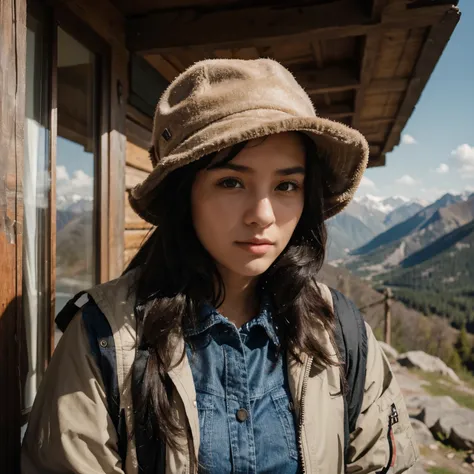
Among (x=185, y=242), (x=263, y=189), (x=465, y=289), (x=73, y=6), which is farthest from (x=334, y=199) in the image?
(x=465, y=289)

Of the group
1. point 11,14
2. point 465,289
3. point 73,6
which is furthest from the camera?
point 465,289

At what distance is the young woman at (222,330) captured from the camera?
1129 millimetres

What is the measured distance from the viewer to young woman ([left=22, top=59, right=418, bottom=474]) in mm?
1129

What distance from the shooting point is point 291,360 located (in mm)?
1338

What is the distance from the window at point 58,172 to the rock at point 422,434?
192 inches

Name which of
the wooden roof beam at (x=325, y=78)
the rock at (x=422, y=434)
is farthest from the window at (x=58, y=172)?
the rock at (x=422, y=434)

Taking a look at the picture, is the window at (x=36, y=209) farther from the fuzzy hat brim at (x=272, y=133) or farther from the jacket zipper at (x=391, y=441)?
the jacket zipper at (x=391, y=441)

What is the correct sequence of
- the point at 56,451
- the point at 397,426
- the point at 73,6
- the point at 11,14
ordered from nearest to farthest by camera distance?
the point at 56,451, the point at 11,14, the point at 397,426, the point at 73,6

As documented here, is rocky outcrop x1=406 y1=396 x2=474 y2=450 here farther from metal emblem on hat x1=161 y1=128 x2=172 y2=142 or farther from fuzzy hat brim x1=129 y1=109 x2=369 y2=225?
metal emblem on hat x1=161 y1=128 x2=172 y2=142

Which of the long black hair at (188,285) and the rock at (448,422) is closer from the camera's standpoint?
the long black hair at (188,285)

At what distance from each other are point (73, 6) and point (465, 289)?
394 ft

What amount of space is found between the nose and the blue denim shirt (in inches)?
12.2

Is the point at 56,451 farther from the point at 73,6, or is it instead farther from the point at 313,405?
the point at 73,6

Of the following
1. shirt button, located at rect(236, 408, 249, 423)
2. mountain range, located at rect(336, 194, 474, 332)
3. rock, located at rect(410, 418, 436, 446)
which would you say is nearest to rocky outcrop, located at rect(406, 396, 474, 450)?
rock, located at rect(410, 418, 436, 446)
